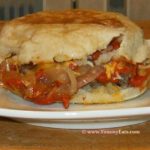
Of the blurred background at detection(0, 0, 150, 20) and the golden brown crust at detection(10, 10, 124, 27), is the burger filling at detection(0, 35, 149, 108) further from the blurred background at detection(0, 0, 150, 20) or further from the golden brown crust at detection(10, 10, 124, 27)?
the blurred background at detection(0, 0, 150, 20)

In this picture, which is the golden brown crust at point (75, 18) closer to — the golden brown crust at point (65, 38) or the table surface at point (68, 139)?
the golden brown crust at point (65, 38)

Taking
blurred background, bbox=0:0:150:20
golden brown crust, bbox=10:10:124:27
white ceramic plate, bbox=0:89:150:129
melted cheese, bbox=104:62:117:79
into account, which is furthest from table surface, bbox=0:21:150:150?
blurred background, bbox=0:0:150:20

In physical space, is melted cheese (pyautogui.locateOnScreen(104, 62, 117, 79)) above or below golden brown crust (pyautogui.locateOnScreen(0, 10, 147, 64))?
below

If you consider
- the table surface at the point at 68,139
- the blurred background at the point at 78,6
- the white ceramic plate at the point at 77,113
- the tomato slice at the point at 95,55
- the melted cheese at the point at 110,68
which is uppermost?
the tomato slice at the point at 95,55

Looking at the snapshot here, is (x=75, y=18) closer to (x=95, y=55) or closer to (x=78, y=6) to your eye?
(x=95, y=55)

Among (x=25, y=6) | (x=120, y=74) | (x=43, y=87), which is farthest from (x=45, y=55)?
(x=25, y=6)

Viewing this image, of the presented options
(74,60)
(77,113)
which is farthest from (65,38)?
(77,113)

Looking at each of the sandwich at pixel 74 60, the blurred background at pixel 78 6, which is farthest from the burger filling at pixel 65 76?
the blurred background at pixel 78 6

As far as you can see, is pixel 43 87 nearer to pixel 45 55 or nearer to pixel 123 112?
pixel 45 55
